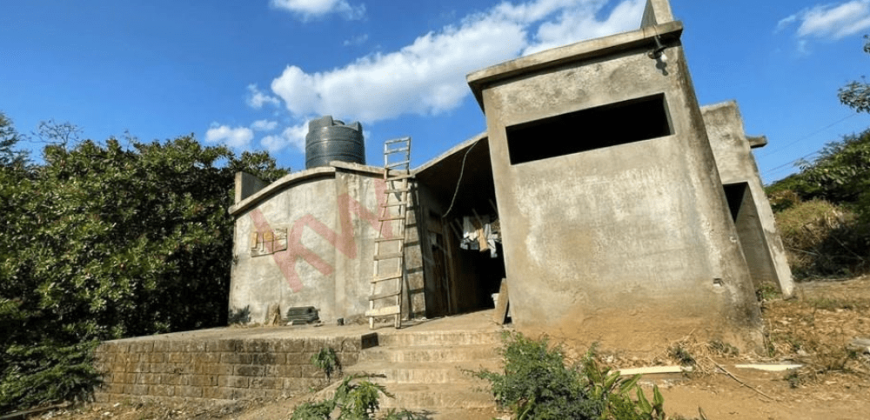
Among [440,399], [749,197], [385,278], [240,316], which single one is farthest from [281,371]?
[749,197]

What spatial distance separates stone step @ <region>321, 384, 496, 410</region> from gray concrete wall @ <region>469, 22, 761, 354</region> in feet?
4.77

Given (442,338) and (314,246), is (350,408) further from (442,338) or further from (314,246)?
(314,246)

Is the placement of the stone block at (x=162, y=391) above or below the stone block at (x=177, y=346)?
below

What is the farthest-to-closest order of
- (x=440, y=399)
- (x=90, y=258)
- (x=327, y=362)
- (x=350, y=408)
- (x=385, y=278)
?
1. (x=90, y=258)
2. (x=385, y=278)
3. (x=327, y=362)
4. (x=440, y=399)
5. (x=350, y=408)

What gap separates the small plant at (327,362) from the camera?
518cm

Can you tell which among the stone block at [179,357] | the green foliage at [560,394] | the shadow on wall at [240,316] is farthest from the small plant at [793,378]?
the shadow on wall at [240,316]

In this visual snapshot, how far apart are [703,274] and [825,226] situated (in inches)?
408

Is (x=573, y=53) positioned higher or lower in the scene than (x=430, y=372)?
higher

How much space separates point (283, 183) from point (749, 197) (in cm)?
979

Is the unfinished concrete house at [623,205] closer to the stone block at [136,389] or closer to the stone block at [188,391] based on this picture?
the stone block at [188,391]

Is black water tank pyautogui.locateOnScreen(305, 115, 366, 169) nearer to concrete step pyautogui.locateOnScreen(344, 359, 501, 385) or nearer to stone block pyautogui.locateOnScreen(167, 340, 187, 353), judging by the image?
stone block pyautogui.locateOnScreen(167, 340, 187, 353)

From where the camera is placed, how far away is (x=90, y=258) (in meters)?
8.05

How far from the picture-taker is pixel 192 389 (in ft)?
20.4

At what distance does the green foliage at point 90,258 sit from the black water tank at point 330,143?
11.0 feet
